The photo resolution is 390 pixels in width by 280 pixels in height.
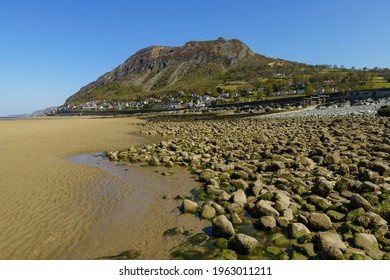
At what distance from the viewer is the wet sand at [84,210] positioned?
6.80m

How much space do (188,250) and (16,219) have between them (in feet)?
17.7

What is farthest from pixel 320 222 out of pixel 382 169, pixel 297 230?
pixel 382 169

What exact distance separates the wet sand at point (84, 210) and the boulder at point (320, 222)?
2853mm

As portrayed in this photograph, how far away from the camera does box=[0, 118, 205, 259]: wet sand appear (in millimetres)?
6805

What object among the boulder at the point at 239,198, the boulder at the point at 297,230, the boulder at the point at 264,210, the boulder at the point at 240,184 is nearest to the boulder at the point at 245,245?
the boulder at the point at 297,230

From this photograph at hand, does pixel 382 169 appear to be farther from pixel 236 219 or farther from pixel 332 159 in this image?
pixel 236 219

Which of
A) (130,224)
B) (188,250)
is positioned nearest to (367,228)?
(188,250)

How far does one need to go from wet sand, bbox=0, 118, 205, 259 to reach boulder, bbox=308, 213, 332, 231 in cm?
285

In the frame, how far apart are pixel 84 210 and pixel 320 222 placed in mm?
6950

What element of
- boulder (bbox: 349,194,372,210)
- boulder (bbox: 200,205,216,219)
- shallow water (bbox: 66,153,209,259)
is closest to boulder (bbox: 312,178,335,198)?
boulder (bbox: 349,194,372,210)

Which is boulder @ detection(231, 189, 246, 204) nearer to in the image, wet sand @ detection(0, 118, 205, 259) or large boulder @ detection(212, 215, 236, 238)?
wet sand @ detection(0, 118, 205, 259)

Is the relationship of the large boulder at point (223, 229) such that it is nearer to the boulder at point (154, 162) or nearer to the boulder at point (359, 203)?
the boulder at point (359, 203)

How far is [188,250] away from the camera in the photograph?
6.53m

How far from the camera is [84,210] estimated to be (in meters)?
9.27
